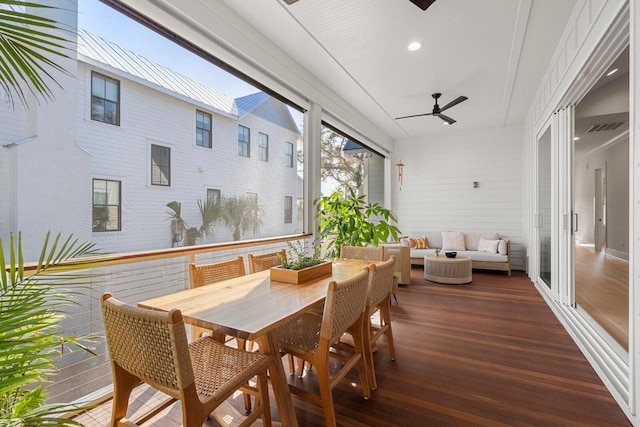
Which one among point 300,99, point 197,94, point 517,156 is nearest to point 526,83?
point 517,156

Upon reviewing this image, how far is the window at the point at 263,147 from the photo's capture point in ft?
11.4

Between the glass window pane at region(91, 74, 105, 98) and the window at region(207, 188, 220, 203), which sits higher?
the glass window pane at region(91, 74, 105, 98)

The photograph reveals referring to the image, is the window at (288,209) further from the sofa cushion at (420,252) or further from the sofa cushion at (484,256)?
the sofa cushion at (484,256)

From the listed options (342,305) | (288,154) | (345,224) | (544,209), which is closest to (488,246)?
(544,209)

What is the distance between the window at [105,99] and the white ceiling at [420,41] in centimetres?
132

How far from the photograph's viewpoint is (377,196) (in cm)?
760

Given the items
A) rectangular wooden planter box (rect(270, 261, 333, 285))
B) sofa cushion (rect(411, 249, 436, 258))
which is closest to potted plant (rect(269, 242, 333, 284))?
rectangular wooden planter box (rect(270, 261, 333, 285))

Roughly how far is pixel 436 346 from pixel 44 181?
3.12 meters

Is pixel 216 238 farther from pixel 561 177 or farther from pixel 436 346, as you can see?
pixel 561 177

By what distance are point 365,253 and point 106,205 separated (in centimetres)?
220

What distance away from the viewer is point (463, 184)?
7.01 meters

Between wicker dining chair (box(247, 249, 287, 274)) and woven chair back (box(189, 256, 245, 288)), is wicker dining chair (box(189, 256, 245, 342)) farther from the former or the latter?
wicker dining chair (box(247, 249, 287, 274))

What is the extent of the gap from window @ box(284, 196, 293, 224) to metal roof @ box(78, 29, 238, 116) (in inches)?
48.3

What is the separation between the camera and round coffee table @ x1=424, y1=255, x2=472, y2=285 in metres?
5.09
